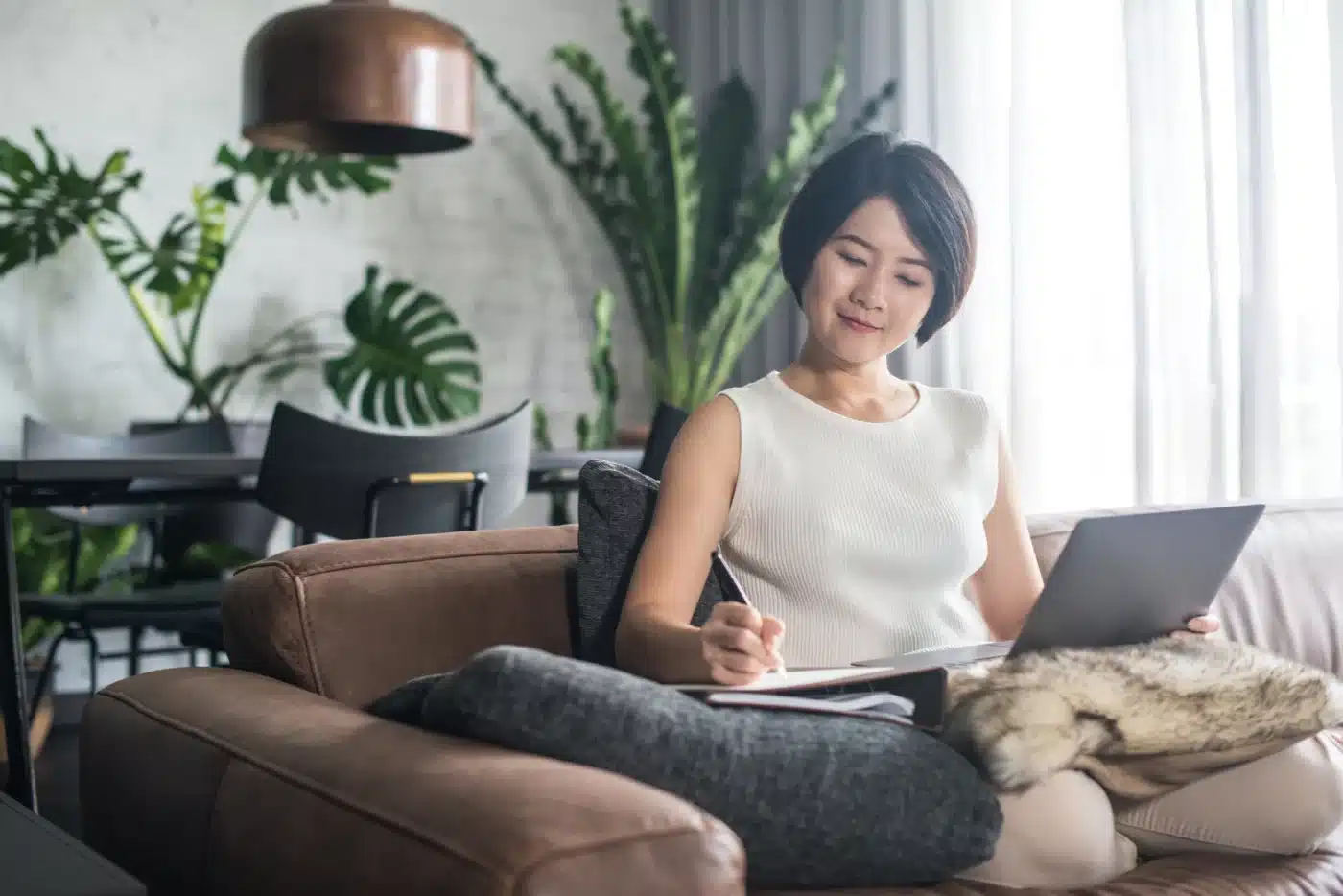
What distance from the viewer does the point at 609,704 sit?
95cm

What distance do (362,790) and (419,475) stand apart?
164 centimetres

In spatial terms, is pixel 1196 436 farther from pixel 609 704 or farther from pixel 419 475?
pixel 609 704

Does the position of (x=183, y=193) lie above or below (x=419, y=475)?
above

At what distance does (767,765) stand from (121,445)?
9.37 ft

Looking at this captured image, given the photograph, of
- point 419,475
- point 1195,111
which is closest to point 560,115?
point 1195,111

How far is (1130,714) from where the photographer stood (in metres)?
1.10

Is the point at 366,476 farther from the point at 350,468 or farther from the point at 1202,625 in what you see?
the point at 1202,625

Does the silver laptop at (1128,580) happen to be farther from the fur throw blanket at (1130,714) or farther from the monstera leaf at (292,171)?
the monstera leaf at (292,171)

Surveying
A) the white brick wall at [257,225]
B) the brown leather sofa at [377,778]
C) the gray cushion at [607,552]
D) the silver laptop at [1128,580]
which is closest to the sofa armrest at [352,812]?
the brown leather sofa at [377,778]

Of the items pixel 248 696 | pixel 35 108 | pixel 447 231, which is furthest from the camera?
pixel 447 231

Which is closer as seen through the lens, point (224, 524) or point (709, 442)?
point (709, 442)

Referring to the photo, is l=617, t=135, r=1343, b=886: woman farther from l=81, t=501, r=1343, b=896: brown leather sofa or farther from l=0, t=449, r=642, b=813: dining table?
l=0, t=449, r=642, b=813: dining table

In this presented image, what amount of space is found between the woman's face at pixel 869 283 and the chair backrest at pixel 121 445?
225cm

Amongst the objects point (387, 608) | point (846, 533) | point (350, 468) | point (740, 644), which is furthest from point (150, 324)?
point (740, 644)
